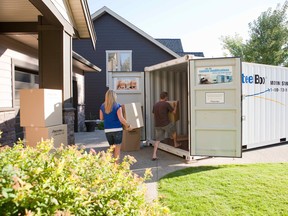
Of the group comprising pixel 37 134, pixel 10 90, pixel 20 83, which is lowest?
pixel 37 134

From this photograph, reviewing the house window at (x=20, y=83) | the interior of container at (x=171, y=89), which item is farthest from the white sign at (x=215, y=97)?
the house window at (x=20, y=83)

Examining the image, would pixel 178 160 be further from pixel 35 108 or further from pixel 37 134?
pixel 35 108

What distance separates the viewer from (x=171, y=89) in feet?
35.8

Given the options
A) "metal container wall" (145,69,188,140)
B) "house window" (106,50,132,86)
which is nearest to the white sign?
"metal container wall" (145,69,188,140)

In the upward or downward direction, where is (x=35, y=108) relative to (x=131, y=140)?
upward

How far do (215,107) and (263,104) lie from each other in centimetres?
282

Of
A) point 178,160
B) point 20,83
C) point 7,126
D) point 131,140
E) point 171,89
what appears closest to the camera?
point 7,126

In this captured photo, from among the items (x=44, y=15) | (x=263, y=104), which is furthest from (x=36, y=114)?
(x=263, y=104)

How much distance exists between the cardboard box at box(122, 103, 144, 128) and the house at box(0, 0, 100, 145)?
1930 millimetres

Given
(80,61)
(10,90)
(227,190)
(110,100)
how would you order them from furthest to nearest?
(80,61), (10,90), (110,100), (227,190)

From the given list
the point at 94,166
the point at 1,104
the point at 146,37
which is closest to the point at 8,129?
the point at 1,104

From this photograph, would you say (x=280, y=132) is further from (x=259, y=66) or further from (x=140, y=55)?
(x=140, y=55)

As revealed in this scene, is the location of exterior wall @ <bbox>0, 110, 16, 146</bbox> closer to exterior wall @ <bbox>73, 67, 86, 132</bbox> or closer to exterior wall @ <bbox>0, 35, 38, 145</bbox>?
exterior wall @ <bbox>0, 35, 38, 145</bbox>

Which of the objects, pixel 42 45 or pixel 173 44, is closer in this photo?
pixel 42 45
